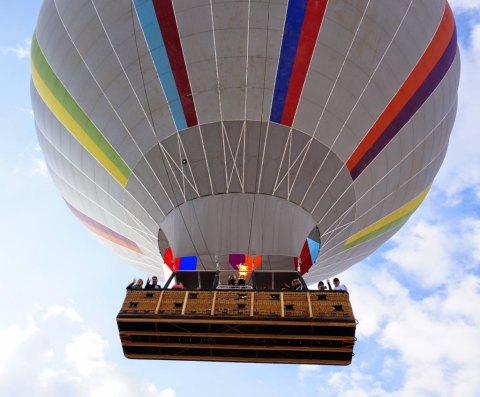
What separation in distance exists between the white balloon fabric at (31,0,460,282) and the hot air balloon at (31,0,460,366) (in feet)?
0.07

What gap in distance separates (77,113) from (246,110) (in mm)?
3103

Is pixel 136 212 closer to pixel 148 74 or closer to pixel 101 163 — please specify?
pixel 101 163

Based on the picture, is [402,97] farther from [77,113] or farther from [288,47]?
[77,113]

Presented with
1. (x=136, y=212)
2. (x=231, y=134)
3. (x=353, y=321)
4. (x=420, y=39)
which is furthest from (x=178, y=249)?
(x=420, y=39)

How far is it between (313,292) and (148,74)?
429cm

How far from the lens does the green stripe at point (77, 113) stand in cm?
999

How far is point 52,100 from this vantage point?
10.9m

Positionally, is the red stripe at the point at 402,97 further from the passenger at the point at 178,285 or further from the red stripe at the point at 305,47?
the passenger at the point at 178,285

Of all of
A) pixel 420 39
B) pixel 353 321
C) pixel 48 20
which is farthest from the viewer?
pixel 48 20

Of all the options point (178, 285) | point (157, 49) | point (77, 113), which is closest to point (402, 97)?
point (157, 49)

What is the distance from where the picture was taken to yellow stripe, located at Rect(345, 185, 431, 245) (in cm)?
1151

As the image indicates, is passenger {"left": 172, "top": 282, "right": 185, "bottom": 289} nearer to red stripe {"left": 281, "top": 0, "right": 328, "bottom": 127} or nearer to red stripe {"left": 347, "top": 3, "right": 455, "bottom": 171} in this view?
red stripe {"left": 281, "top": 0, "right": 328, "bottom": 127}

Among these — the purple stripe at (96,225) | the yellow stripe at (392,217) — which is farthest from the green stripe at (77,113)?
the yellow stripe at (392,217)

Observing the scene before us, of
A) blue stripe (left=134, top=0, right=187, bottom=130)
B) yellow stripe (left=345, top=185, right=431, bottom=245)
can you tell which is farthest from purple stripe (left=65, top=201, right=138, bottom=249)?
yellow stripe (left=345, top=185, right=431, bottom=245)
